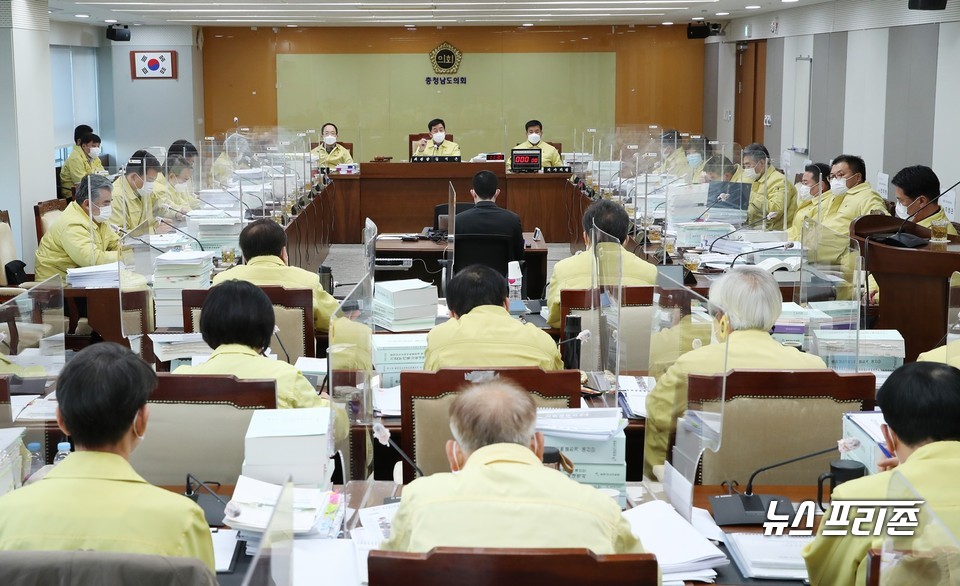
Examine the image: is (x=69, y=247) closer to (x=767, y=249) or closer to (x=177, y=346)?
(x=177, y=346)

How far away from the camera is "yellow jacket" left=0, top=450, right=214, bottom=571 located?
2.08 m

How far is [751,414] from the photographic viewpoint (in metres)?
3.20

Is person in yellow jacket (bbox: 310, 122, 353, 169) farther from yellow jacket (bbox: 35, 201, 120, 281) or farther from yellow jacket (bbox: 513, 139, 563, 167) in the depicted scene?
yellow jacket (bbox: 35, 201, 120, 281)

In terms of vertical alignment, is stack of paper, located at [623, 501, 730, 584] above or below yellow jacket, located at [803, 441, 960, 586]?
below

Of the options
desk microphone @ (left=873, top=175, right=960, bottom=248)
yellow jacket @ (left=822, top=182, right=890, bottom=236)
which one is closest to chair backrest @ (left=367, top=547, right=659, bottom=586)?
desk microphone @ (left=873, top=175, right=960, bottom=248)

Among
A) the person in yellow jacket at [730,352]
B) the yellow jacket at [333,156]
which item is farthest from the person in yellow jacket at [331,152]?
the person in yellow jacket at [730,352]

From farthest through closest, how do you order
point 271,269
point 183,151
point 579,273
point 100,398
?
point 183,151, point 579,273, point 271,269, point 100,398

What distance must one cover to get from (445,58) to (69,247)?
31.6ft

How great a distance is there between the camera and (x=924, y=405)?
239 cm

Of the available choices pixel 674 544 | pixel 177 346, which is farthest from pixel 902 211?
pixel 674 544

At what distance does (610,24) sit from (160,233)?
406 inches

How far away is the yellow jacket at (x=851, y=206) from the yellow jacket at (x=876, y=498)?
18.0 ft

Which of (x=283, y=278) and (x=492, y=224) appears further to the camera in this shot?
(x=492, y=224)

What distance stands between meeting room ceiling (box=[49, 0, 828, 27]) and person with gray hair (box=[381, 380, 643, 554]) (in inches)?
354
